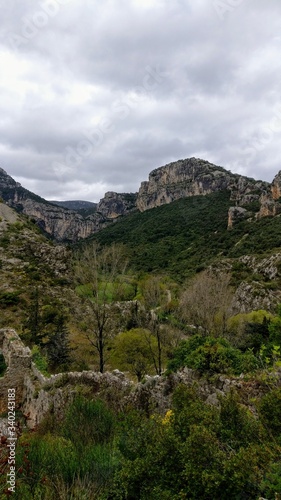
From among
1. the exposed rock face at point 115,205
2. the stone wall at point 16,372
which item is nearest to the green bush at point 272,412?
the stone wall at point 16,372

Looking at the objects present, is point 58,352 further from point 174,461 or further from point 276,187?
point 276,187

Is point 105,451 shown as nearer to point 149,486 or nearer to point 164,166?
point 149,486

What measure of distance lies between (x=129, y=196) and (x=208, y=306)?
158 m

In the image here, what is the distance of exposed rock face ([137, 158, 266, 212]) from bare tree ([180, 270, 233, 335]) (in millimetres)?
78134

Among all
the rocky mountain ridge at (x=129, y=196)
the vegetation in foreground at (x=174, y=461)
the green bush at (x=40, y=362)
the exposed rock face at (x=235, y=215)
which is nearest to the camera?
the vegetation in foreground at (x=174, y=461)

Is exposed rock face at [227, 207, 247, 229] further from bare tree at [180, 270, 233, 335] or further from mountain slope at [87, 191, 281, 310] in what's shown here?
bare tree at [180, 270, 233, 335]

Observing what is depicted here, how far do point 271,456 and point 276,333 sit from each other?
27.9 feet

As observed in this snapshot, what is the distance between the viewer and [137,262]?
63406 mm

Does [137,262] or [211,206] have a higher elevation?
[211,206]

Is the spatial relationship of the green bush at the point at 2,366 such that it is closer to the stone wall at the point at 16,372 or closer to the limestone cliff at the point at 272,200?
the stone wall at the point at 16,372

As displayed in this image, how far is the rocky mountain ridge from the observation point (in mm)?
121062

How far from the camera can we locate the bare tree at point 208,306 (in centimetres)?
1914

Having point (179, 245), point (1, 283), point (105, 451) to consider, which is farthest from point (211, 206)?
point (105, 451)

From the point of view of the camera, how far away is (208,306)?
756 inches
